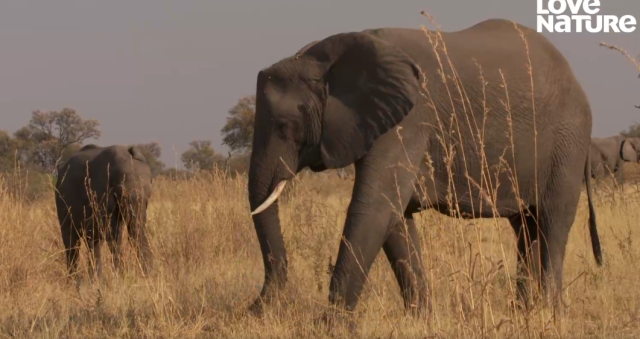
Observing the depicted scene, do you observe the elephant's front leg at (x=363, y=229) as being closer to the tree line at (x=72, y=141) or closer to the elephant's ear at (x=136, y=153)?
the elephant's ear at (x=136, y=153)

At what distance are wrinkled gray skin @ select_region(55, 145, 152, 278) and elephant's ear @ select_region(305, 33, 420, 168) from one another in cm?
404

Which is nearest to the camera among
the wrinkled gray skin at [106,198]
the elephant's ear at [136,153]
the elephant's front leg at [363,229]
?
the elephant's front leg at [363,229]

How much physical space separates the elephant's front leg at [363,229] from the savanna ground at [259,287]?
179mm

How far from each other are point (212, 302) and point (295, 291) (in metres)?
0.76

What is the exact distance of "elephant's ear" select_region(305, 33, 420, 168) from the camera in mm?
6543

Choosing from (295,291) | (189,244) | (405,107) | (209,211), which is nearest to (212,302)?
(295,291)

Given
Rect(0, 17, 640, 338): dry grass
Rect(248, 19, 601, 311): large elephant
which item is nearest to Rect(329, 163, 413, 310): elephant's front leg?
Rect(248, 19, 601, 311): large elephant

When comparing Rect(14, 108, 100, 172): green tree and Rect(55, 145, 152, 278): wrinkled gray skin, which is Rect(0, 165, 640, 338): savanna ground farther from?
Rect(14, 108, 100, 172): green tree

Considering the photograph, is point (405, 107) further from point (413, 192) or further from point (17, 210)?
point (17, 210)

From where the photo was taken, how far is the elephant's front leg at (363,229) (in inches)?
243

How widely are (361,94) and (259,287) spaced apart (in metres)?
2.33

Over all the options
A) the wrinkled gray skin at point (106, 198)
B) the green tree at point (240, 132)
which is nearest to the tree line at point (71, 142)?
the green tree at point (240, 132)

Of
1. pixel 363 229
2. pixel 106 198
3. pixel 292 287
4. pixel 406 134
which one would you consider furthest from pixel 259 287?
pixel 106 198

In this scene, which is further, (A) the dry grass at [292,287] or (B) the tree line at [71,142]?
(B) the tree line at [71,142]
